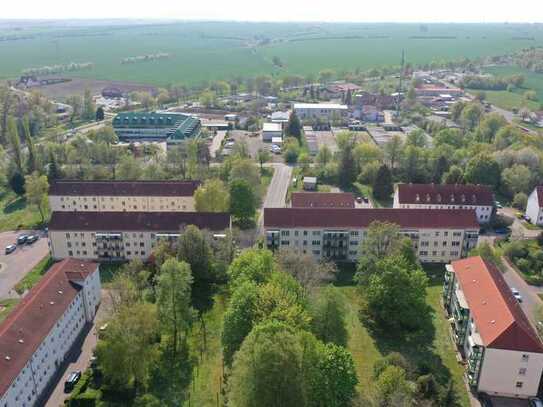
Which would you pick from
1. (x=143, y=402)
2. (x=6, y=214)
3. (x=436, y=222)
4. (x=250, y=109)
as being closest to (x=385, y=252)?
(x=436, y=222)

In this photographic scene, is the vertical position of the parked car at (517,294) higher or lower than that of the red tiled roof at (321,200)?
lower

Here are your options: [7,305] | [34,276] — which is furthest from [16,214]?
[7,305]

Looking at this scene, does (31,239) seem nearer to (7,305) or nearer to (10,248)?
(10,248)

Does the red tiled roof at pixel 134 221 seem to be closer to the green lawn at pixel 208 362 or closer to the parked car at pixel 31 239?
the parked car at pixel 31 239

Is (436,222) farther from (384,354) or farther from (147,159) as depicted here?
(147,159)

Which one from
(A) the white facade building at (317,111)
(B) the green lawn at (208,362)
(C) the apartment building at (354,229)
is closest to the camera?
(B) the green lawn at (208,362)

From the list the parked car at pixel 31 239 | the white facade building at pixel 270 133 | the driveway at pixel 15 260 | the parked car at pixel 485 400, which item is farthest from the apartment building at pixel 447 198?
the white facade building at pixel 270 133

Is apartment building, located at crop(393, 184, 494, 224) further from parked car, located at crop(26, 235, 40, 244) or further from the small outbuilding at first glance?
parked car, located at crop(26, 235, 40, 244)
